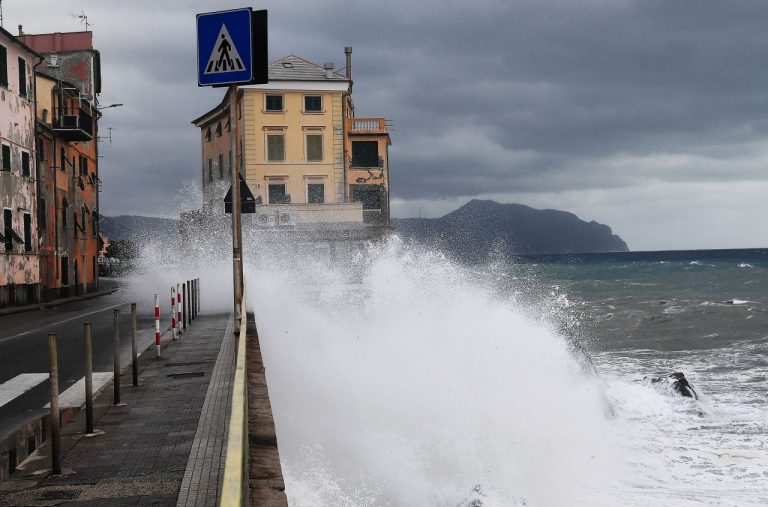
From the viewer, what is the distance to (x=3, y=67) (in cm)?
3241

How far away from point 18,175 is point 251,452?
32197 millimetres

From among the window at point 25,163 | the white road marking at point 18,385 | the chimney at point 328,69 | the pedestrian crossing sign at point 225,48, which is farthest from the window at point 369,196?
the pedestrian crossing sign at point 225,48

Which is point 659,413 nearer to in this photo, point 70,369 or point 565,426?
point 565,426

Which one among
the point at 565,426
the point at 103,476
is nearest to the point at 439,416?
the point at 565,426

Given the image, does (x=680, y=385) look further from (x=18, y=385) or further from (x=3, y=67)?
(x=3, y=67)

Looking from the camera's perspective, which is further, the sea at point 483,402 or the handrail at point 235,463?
the sea at point 483,402

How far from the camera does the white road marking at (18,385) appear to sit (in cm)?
1053

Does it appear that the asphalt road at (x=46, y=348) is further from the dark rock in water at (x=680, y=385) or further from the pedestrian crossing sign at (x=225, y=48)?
the dark rock in water at (x=680, y=385)

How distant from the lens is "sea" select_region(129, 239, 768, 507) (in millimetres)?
11773

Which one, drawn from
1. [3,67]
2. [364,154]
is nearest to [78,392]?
[3,67]

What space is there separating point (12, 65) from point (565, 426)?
27.4m

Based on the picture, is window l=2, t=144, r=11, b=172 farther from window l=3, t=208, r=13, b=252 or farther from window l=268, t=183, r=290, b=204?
window l=268, t=183, r=290, b=204

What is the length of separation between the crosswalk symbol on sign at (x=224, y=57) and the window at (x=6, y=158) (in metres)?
24.4

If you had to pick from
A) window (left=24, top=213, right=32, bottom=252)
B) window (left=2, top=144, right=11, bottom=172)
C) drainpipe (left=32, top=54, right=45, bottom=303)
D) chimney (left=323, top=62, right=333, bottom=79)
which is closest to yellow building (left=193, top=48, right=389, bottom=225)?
chimney (left=323, top=62, right=333, bottom=79)
